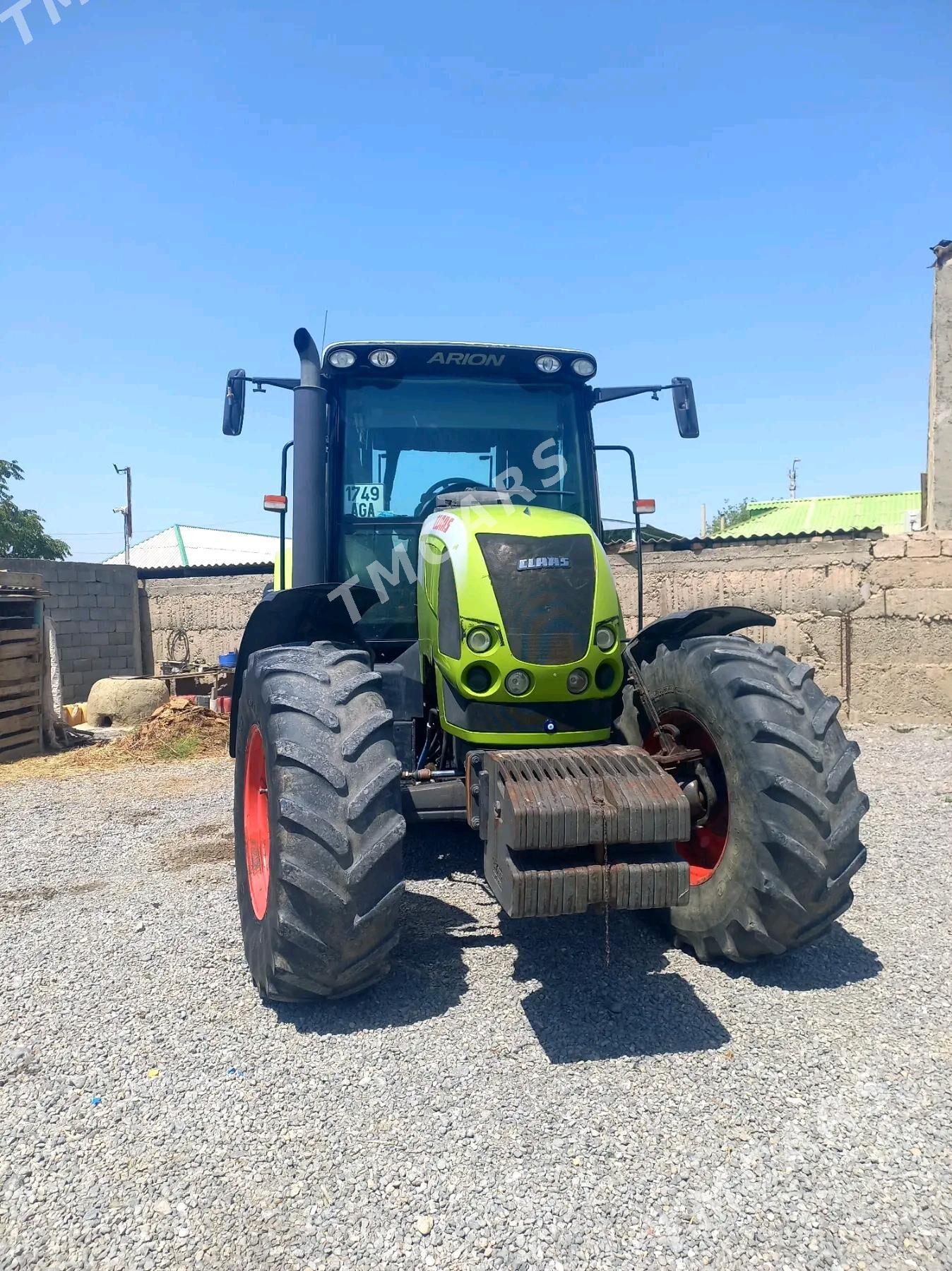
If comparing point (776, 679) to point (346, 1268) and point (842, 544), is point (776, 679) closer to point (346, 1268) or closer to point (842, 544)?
point (346, 1268)

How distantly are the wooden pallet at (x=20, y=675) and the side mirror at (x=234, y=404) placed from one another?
573 cm

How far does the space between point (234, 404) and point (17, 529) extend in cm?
2450

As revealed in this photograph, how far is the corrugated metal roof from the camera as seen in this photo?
33.0 meters

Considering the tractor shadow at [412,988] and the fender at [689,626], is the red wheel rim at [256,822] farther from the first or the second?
the fender at [689,626]

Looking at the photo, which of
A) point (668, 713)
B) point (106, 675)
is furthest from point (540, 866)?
point (106, 675)

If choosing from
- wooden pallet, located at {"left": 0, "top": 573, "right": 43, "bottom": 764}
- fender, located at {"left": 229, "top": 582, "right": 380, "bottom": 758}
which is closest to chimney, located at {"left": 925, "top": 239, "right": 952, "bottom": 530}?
fender, located at {"left": 229, "top": 582, "right": 380, "bottom": 758}

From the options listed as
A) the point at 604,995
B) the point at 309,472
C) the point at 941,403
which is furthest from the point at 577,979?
the point at 941,403

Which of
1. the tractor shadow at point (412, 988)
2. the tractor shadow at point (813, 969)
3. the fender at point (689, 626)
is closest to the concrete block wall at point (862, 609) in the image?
the fender at point (689, 626)

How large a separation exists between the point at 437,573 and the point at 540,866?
1.42 meters

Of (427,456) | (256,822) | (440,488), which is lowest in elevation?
(256,822)

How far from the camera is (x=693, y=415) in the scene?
15.8 feet

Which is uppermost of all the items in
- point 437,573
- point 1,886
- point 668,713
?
point 437,573

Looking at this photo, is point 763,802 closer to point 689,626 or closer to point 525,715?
point 525,715

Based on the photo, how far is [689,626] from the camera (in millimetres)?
4051
